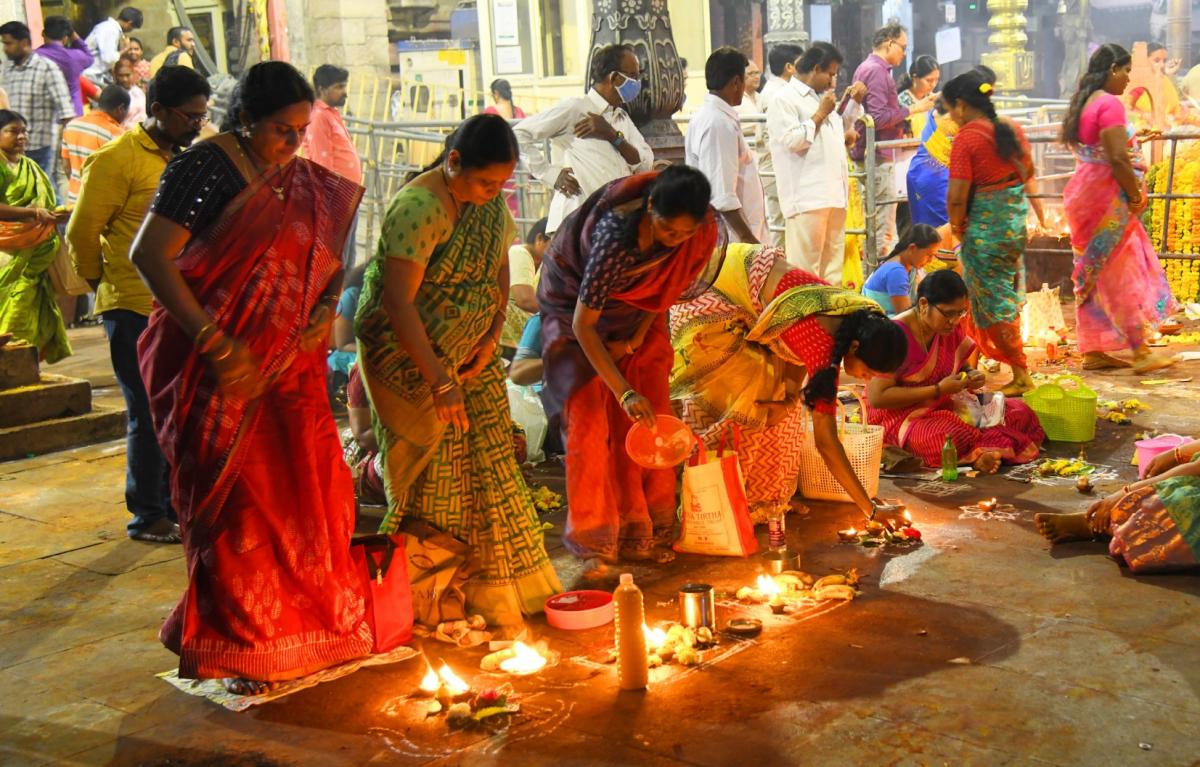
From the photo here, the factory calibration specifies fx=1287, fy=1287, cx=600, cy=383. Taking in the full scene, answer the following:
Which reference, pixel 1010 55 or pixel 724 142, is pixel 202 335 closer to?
pixel 724 142

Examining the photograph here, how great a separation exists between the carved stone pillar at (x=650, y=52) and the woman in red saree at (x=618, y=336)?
285 centimetres

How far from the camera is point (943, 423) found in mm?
6602

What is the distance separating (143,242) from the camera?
3.84 m

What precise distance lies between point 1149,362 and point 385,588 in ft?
20.3

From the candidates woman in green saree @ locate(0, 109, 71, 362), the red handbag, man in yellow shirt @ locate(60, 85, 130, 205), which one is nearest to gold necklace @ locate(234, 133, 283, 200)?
the red handbag

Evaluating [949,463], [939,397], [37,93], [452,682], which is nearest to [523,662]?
[452,682]

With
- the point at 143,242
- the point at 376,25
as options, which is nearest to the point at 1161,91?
the point at 376,25

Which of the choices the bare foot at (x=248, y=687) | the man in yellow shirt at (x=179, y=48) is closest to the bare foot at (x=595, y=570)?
the bare foot at (x=248, y=687)

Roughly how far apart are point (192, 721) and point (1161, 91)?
16086 millimetres

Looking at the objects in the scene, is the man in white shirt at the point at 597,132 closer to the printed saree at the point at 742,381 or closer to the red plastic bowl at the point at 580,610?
the printed saree at the point at 742,381

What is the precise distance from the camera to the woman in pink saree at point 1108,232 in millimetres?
8250

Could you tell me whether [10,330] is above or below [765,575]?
above

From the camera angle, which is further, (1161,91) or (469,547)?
(1161,91)

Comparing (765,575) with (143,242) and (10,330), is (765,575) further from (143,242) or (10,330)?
(10,330)
